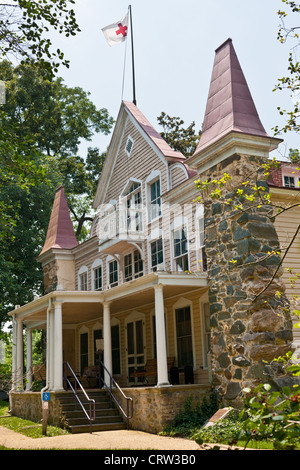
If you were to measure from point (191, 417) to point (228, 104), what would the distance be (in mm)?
7792

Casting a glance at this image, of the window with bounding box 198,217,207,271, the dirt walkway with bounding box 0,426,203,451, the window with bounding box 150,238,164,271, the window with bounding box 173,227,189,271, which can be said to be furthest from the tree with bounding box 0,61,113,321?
the dirt walkway with bounding box 0,426,203,451

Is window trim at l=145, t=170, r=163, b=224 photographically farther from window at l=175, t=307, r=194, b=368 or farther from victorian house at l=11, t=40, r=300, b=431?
window at l=175, t=307, r=194, b=368

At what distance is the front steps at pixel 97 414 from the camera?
13.3 metres

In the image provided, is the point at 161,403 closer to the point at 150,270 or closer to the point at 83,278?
the point at 150,270

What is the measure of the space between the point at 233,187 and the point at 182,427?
18.4 feet

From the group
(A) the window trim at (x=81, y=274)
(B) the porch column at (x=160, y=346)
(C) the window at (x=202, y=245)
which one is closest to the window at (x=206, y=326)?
(C) the window at (x=202, y=245)

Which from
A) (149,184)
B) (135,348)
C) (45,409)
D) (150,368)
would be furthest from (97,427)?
(149,184)

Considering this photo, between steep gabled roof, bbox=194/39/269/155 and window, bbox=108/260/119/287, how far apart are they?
25.6ft

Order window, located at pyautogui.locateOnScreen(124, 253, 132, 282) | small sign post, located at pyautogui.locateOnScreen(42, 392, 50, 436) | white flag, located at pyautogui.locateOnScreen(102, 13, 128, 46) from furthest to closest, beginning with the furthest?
white flag, located at pyautogui.locateOnScreen(102, 13, 128, 46) < window, located at pyautogui.locateOnScreen(124, 253, 132, 282) < small sign post, located at pyautogui.locateOnScreen(42, 392, 50, 436)

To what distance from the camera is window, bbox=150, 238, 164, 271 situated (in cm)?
1725

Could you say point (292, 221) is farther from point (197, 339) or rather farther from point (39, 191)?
point (39, 191)

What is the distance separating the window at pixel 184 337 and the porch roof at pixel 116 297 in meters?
0.70

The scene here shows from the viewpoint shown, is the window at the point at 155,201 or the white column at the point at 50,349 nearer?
the white column at the point at 50,349

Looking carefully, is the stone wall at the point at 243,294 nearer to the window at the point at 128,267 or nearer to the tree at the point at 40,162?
the window at the point at 128,267
